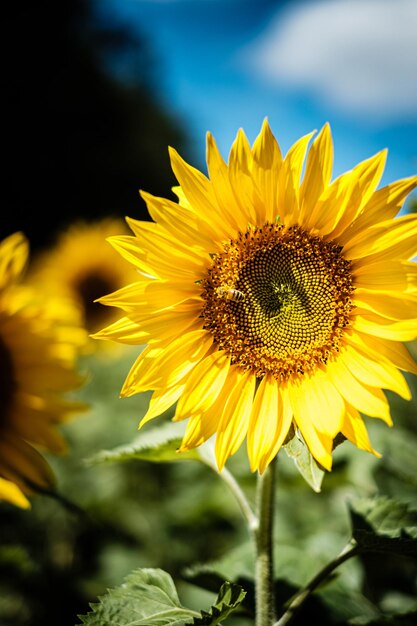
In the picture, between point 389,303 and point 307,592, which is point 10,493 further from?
point 389,303

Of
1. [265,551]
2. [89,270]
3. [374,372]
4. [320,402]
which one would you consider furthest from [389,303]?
[89,270]

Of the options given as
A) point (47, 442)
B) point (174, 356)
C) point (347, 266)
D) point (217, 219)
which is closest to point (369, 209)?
point (347, 266)

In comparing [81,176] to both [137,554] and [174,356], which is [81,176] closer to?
[137,554]

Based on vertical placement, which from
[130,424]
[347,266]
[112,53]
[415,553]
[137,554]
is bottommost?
[137,554]

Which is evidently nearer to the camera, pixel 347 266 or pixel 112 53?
pixel 347 266

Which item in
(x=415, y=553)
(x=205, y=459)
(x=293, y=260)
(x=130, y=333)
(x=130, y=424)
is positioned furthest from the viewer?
(x=130, y=424)

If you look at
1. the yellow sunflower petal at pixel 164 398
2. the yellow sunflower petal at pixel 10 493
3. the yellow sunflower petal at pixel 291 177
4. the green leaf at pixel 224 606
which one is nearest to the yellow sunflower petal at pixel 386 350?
the yellow sunflower petal at pixel 291 177

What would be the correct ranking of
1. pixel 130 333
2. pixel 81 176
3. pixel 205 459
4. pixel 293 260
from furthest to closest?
pixel 81 176
pixel 205 459
pixel 293 260
pixel 130 333

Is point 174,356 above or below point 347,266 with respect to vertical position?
below
